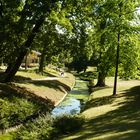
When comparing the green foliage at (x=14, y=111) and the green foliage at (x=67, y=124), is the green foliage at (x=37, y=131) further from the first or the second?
the green foliage at (x=14, y=111)

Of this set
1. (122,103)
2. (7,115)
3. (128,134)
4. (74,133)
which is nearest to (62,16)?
(122,103)

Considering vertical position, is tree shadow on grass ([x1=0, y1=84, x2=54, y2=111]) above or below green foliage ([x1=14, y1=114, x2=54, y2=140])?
above

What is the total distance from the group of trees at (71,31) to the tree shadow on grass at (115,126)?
912 centimetres

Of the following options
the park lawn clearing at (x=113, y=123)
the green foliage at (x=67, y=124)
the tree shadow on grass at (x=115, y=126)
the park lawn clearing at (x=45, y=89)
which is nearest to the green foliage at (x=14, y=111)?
the green foliage at (x=67, y=124)

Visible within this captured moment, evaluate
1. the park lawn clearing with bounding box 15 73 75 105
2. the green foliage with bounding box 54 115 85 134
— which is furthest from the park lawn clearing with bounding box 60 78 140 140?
the park lawn clearing with bounding box 15 73 75 105

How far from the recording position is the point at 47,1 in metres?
29.4

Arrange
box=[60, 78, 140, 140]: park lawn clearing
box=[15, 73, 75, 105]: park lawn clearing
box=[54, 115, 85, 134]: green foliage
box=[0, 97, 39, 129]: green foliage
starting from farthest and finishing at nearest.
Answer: box=[15, 73, 75, 105]: park lawn clearing → box=[0, 97, 39, 129]: green foliage → box=[54, 115, 85, 134]: green foliage → box=[60, 78, 140, 140]: park lawn clearing

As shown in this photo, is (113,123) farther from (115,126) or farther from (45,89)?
(45,89)

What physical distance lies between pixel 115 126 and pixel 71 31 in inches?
590

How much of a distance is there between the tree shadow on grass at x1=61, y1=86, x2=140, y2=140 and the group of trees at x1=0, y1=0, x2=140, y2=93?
29.9ft

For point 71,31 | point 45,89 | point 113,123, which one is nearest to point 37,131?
point 113,123

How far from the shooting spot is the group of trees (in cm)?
2989

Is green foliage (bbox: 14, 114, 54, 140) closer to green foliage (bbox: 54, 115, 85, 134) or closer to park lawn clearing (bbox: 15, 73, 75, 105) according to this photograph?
green foliage (bbox: 54, 115, 85, 134)

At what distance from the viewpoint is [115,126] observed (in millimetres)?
21188
